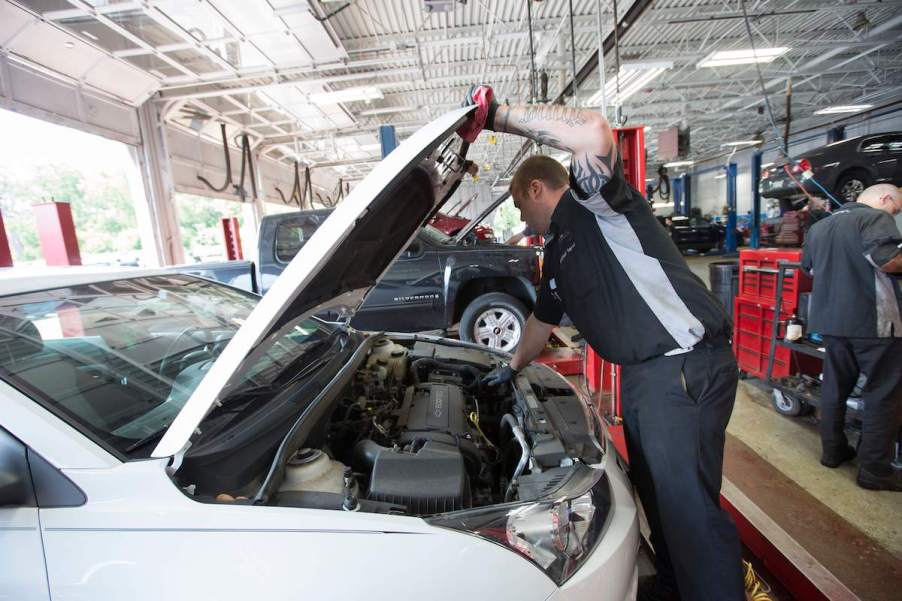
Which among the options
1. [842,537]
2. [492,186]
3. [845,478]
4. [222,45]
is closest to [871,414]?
[845,478]


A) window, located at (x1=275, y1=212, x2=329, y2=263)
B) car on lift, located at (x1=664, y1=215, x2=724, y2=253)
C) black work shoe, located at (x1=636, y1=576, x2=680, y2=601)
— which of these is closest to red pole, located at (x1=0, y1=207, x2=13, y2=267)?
window, located at (x1=275, y1=212, x2=329, y2=263)

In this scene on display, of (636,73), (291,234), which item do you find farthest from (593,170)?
(636,73)

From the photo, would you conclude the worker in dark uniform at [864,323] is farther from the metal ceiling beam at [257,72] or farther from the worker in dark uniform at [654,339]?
the metal ceiling beam at [257,72]

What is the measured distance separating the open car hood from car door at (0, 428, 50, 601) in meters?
0.28

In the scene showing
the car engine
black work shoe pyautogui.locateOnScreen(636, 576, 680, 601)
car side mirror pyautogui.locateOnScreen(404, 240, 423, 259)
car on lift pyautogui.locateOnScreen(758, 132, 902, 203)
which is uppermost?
car on lift pyautogui.locateOnScreen(758, 132, 902, 203)

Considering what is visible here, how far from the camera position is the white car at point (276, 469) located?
3.14 ft

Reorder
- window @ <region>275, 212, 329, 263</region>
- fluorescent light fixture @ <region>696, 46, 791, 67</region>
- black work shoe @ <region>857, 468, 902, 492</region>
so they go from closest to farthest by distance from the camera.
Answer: black work shoe @ <region>857, 468, 902, 492</region> < window @ <region>275, 212, 329, 263</region> < fluorescent light fixture @ <region>696, 46, 791, 67</region>

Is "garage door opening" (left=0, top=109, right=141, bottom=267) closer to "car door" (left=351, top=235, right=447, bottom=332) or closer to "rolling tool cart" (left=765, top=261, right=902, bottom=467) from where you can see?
"car door" (left=351, top=235, right=447, bottom=332)

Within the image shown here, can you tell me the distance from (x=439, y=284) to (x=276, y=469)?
3795 millimetres

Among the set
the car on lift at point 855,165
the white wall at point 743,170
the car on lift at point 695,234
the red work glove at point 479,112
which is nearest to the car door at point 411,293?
the red work glove at point 479,112

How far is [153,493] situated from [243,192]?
1098 centimetres

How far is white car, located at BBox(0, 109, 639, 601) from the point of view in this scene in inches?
37.6

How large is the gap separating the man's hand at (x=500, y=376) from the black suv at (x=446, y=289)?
2702mm

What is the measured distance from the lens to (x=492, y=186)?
23516mm
